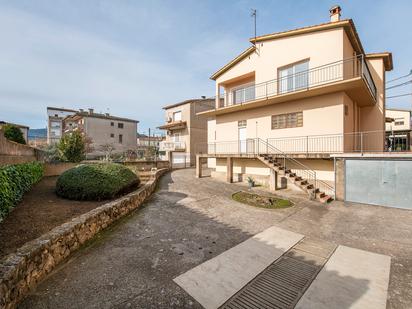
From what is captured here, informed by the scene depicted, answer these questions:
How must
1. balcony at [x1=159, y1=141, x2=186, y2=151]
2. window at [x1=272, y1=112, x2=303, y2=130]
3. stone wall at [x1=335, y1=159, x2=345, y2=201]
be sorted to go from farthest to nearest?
balcony at [x1=159, y1=141, x2=186, y2=151] < window at [x1=272, y1=112, x2=303, y2=130] < stone wall at [x1=335, y1=159, x2=345, y2=201]

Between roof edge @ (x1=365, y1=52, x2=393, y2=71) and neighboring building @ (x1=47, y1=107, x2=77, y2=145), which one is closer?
roof edge @ (x1=365, y1=52, x2=393, y2=71)

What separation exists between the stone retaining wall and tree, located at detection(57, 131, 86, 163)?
50.8 feet

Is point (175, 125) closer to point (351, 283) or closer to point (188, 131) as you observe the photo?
point (188, 131)

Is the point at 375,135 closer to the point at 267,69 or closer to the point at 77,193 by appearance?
the point at 267,69

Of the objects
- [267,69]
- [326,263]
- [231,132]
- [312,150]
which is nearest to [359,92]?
[312,150]

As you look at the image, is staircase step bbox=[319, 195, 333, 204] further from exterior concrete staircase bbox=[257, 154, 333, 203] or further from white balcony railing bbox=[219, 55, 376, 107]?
white balcony railing bbox=[219, 55, 376, 107]

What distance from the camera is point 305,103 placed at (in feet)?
40.8

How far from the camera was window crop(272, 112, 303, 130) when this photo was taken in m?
12.7

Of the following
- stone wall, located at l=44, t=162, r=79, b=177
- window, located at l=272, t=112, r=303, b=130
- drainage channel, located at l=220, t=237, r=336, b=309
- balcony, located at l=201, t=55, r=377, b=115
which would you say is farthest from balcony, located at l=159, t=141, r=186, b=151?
drainage channel, located at l=220, t=237, r=336, b=309

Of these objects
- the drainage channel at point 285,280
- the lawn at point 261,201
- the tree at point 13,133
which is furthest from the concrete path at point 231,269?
the tree at point 13,133

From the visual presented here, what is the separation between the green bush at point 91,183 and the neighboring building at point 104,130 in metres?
28.3

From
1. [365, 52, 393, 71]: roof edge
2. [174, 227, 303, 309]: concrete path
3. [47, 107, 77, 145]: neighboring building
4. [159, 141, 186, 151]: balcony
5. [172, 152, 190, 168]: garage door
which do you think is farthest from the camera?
[47, 107, 77, 145]: neighboring building

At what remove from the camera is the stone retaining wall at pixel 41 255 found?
312 cm

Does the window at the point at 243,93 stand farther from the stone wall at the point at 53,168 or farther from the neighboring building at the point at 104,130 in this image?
the neighboring building at the point at 104,130
